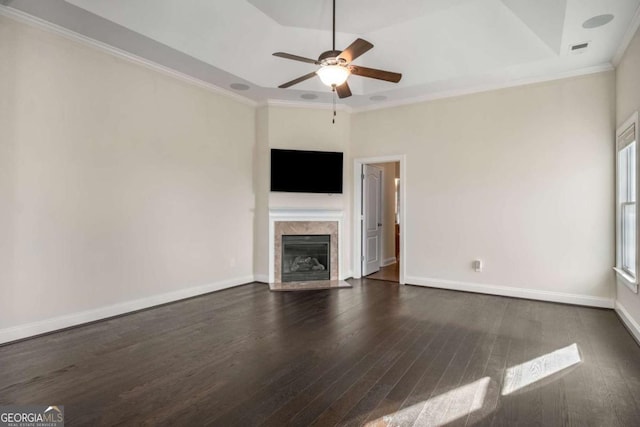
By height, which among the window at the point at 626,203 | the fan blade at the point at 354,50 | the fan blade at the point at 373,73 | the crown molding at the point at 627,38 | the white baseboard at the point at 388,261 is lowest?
the white baseboard at the point at 388,261

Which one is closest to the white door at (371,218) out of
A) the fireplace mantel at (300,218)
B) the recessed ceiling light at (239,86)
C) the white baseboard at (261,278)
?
the fireplace mantel at (300,218)

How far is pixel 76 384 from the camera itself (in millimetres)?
2492

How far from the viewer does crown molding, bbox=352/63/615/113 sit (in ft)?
14.7

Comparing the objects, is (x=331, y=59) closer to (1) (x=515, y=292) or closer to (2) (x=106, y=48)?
(2) (x=106, y=48)

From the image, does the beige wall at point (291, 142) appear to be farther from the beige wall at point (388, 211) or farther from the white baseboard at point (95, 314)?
the beige wall at point (388, 211)

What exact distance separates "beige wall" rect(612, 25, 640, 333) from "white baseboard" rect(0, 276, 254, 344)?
534 cm

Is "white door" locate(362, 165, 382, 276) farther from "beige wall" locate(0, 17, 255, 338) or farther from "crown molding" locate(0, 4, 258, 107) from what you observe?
"crown molding" locate(0, 4, 258, 107)

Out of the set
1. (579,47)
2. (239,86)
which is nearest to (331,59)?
(239,86)

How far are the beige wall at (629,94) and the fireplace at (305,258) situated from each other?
406cm

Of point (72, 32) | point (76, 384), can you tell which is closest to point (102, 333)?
point (76, 384)

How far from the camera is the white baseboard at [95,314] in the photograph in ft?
10.9

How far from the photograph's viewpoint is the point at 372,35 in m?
4.77

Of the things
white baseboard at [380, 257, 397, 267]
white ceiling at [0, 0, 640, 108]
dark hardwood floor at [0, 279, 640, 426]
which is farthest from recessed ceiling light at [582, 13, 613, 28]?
white baseboard at [380, 257, 397, 267]

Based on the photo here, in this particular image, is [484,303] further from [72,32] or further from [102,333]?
[72,32]
